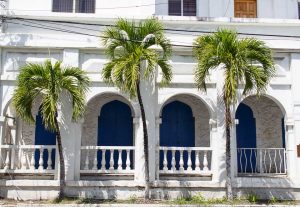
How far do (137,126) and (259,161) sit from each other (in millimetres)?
4477

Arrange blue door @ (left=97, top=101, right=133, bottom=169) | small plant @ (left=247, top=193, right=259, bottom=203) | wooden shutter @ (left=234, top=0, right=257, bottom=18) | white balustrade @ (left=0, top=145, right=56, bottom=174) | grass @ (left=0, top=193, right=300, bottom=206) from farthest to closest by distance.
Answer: wooden shutter @ (left=234, top=0, right=257, bottom=18) → blue door @ (left=97, top=101, right=133, bottom=169) → white balustrade @ (left=0, top=145, right=56, bottom=174) → small plant @ (left=247, top=193, right=259, bottom=203) → grass @ (left=0, top=193, right=300, bottom=206)

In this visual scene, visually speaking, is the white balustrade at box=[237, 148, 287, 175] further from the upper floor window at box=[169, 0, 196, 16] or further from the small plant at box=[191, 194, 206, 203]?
the upper floor window at box=[169, 0, 196, 16]

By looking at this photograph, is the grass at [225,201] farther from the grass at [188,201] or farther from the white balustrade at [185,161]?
the white balustrade at [185,161]

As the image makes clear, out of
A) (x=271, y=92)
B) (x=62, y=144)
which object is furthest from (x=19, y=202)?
(x=271, y=92)

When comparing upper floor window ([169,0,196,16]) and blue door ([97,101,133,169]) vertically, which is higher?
upper floor window ([169,0,196,16])

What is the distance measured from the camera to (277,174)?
1325 cm

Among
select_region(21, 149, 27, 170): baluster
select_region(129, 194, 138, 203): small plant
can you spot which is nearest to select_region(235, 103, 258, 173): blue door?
select_region(129, 194, 138, 203): small plant

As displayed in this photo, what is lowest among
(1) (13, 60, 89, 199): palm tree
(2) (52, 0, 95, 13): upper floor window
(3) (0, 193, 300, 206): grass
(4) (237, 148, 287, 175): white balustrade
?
(3) (0, 193, 300, 206): grass

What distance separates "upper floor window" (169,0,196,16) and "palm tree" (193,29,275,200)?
471cm

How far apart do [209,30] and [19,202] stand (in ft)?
24.6

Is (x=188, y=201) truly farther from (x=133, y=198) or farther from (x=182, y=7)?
(x=182, y=7)

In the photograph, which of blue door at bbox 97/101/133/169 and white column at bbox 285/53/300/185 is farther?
blue door at bbox 97/101/133/169

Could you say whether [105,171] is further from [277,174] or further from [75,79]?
[277,174]

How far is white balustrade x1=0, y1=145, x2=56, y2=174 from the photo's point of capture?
12.1 meters
